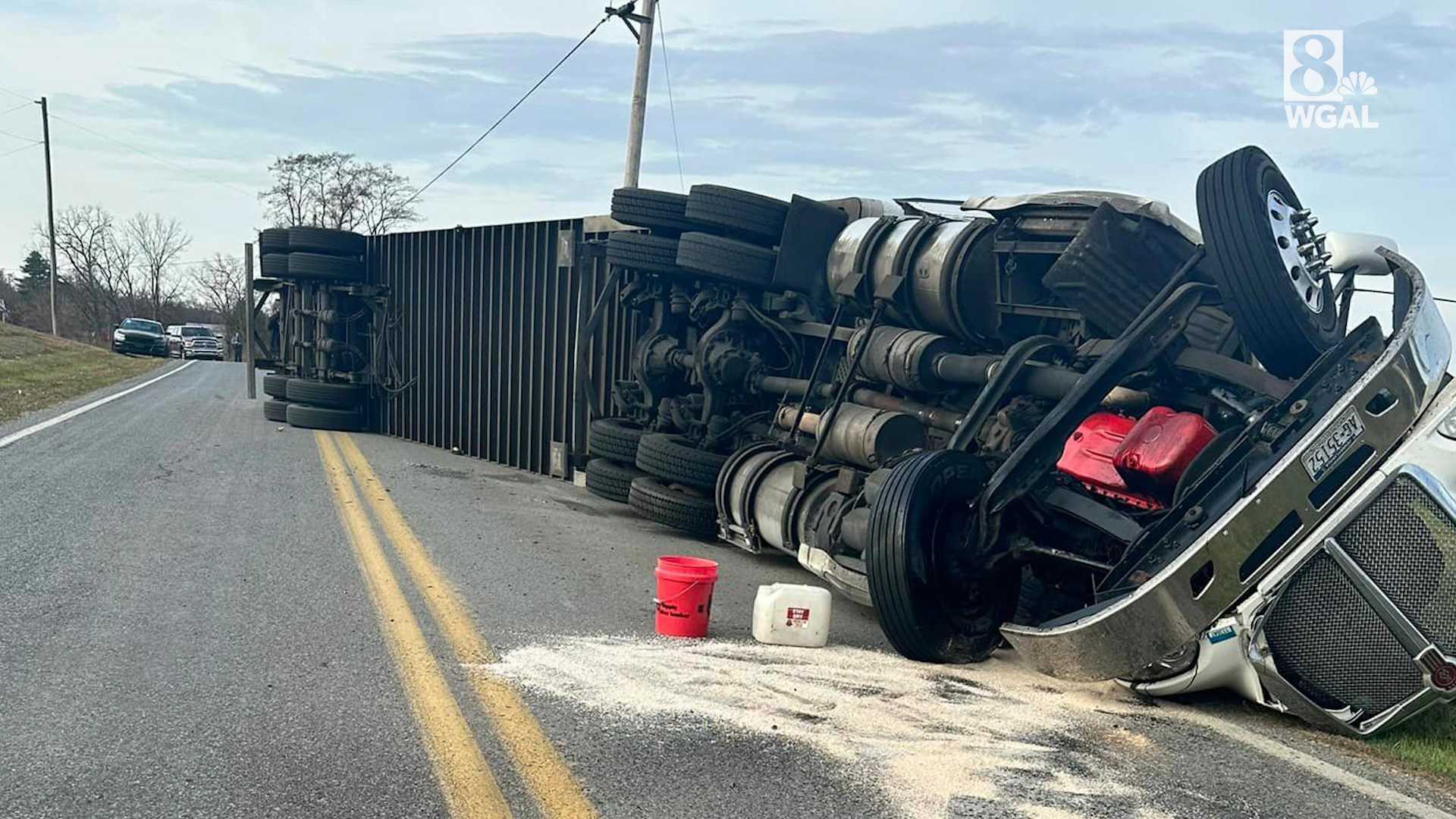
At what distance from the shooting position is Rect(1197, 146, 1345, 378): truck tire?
16.1ft

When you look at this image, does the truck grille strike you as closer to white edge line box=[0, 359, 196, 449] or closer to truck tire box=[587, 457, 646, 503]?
truck tire box=[587, 457, 646, 503]

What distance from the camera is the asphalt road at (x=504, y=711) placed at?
11.6ft

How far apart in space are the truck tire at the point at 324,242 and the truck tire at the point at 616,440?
7.50m

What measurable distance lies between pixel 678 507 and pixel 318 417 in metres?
8.51

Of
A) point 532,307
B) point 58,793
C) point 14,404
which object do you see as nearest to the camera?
point 58,793

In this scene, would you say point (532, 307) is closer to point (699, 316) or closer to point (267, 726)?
point (699, 316)

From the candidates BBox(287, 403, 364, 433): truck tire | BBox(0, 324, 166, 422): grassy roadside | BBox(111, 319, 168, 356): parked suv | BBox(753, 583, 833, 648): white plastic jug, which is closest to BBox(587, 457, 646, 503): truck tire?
BBox(753, 583, 833, 648): white plastic jug

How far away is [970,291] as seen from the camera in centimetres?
697

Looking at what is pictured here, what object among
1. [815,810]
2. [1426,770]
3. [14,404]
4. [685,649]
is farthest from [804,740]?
[14,404]

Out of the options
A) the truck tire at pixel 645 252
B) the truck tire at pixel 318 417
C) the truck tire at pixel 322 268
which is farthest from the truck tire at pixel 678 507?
the truck tire at pixel 322 268

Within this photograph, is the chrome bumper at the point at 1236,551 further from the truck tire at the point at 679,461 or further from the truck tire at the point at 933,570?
the truck tire at the point at 679,461

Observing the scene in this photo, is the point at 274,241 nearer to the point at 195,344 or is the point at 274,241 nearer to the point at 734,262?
the point at 734,262

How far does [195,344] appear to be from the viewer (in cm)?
4644

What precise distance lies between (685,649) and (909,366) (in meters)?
2.46
